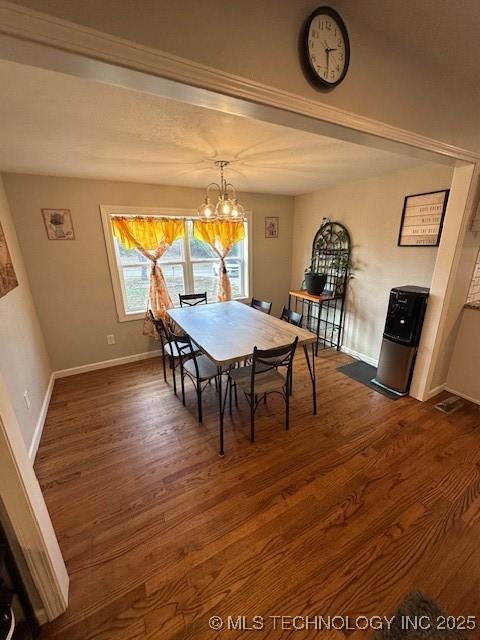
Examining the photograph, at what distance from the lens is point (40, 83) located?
1.15 metres

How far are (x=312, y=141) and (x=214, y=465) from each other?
2472mm

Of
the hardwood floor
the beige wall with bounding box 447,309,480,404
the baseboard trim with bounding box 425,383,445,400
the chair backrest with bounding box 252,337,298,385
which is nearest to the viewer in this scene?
the hardwood floor

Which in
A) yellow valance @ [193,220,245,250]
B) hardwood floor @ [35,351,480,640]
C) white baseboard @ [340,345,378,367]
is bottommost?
hardwood floor @ [35,351,480,640]

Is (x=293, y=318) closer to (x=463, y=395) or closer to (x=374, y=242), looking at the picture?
(x=374, y=242)

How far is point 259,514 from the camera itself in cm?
155

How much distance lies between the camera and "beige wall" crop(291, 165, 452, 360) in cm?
270

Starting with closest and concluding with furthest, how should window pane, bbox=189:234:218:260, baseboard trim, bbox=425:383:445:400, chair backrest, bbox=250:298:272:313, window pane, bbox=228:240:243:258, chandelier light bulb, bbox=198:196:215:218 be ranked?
chandelier light bulb, bbox=198:196:215:218
baseboard trim, bbox=425:383:445:400
chair backrest, bbox=250:298:272:313
window pane, bbox=189:234:218:260
window pane, bbox=228:240:243:258

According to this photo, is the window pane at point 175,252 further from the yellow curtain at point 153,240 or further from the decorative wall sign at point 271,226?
the decorative wall sign at point 271,226

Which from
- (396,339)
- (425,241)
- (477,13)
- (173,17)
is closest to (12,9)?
(173,17)

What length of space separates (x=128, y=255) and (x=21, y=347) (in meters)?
1.68

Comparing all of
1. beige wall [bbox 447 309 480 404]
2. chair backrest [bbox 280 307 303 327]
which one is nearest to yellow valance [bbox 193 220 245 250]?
chair backrest [bbox 280 307 303 327]

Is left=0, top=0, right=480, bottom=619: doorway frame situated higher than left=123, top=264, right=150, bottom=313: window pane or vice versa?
left=0, top=0, right=480, bottom=619: doorway frame

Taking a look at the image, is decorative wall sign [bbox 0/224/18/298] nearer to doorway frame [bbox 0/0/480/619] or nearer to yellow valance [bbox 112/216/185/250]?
yellow valance [bbox 112/216/185/250]

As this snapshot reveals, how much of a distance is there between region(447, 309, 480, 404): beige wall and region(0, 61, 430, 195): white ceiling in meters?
1.63
